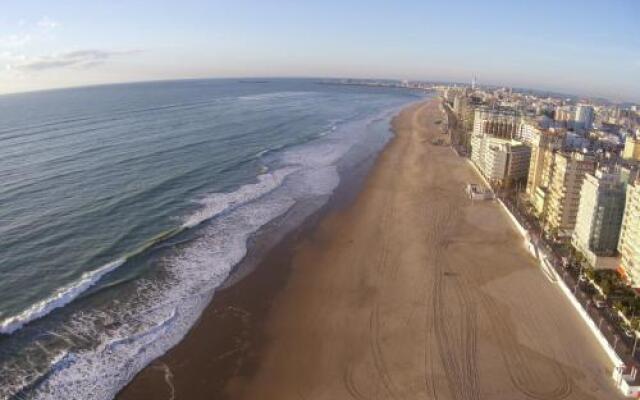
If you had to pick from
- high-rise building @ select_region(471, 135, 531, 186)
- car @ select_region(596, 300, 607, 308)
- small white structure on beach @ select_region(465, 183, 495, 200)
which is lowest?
car @ select_region(596, 300, 607, 308)

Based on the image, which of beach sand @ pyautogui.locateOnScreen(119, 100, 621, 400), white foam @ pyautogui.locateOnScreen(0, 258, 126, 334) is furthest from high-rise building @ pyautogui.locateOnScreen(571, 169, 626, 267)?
white foam @ pyautogui.locateOnScreen(0, 258, 126, 334)

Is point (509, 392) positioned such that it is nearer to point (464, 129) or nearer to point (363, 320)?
point (363, 320)

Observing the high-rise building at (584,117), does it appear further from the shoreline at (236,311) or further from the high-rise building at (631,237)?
the shoreline at (236,311)

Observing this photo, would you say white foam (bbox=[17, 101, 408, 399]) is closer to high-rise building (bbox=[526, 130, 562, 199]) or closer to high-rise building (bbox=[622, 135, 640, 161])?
high-rise building (bbox=[526, 130, 562, 199])

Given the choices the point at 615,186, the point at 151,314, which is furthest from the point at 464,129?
the point at 151,314

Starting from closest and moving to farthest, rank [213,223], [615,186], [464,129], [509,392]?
1. [509,392]
2. [615,186]
3. [213,223]
4. [464,129]

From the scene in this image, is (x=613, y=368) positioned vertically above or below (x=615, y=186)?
below
